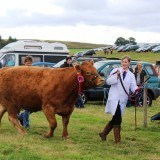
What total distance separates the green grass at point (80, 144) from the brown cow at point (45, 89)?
54cm

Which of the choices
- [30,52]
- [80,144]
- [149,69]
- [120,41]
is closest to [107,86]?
[149,69]

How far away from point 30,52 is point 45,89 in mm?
16749

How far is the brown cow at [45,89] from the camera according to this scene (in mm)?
9641

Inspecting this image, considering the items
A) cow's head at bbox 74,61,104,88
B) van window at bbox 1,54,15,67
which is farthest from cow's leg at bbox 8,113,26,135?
van window at bbox 1,54,15,67

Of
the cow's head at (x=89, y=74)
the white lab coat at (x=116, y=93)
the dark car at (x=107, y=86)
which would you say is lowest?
the dark car at (x=107, y=86)

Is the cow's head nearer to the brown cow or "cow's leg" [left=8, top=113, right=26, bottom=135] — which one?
the brown cow

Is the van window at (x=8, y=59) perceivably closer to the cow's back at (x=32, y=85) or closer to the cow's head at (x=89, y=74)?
the cow's back at (x=32, y=85)

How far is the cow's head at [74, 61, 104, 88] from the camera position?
31.1 ft

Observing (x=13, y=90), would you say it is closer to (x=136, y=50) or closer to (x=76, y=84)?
(x=76, y=84)

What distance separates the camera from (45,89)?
9766 mm

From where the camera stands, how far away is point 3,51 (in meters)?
26.2

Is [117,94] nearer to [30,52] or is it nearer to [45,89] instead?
[45,89]

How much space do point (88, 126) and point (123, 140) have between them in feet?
7.77

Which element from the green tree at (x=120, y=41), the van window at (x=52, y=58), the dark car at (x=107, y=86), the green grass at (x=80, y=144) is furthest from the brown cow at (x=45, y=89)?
the green tree at (x=120, y=41)
